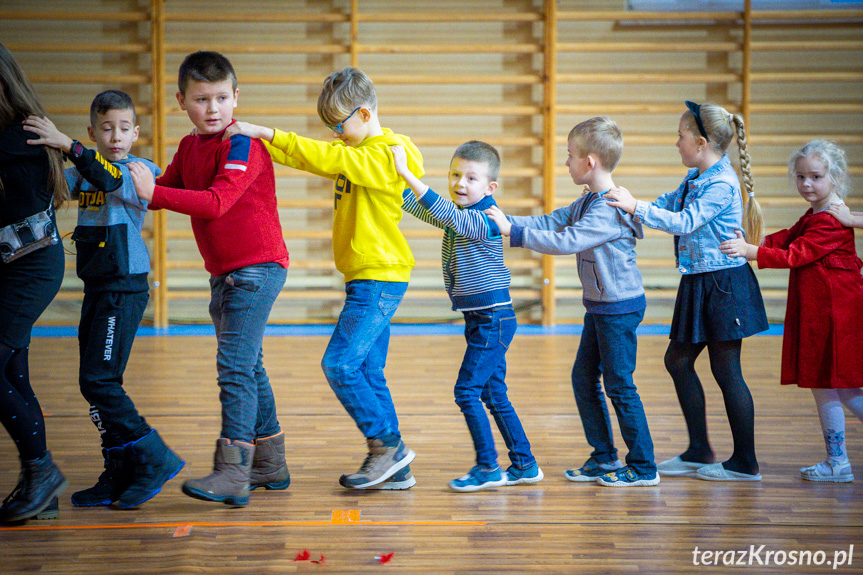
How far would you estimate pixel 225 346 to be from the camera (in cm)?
204

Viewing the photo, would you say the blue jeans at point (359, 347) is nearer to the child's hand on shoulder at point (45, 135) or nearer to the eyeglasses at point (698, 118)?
the child's hand on shoulder at point (45, 135)

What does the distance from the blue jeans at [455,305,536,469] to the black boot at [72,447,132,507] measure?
982 millimetres

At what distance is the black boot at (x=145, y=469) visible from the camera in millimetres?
2080

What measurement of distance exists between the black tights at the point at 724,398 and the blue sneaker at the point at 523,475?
0.54 metres

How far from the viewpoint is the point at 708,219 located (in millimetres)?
2291

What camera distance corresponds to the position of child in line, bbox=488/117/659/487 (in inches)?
87.0

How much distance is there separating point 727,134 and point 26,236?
6.82 feet

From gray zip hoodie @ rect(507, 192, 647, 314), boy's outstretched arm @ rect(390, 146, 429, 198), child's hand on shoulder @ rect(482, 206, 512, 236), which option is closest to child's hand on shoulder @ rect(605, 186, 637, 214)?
gray zip hoodie @ rect(507, 192, 647, 314)

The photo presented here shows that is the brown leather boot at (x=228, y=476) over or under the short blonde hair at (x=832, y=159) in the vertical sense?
under

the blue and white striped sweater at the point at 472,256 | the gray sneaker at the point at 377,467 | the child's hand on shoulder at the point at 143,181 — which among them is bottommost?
the gray sneaker at the point at 377,467

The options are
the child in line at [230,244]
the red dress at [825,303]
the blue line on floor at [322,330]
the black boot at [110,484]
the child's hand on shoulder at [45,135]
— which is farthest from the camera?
the blue line on floor at [322,330]

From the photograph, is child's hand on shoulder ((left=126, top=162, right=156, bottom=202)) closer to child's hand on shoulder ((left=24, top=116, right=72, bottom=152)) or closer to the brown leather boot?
child's hand on shoulder ((left=24, top=116, right=72, bottom=152))

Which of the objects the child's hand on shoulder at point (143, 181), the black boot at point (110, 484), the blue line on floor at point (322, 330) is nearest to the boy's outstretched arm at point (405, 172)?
the child's hand on shoulder at point (143, 181)

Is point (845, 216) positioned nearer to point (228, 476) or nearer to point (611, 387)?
point (611, 387)
